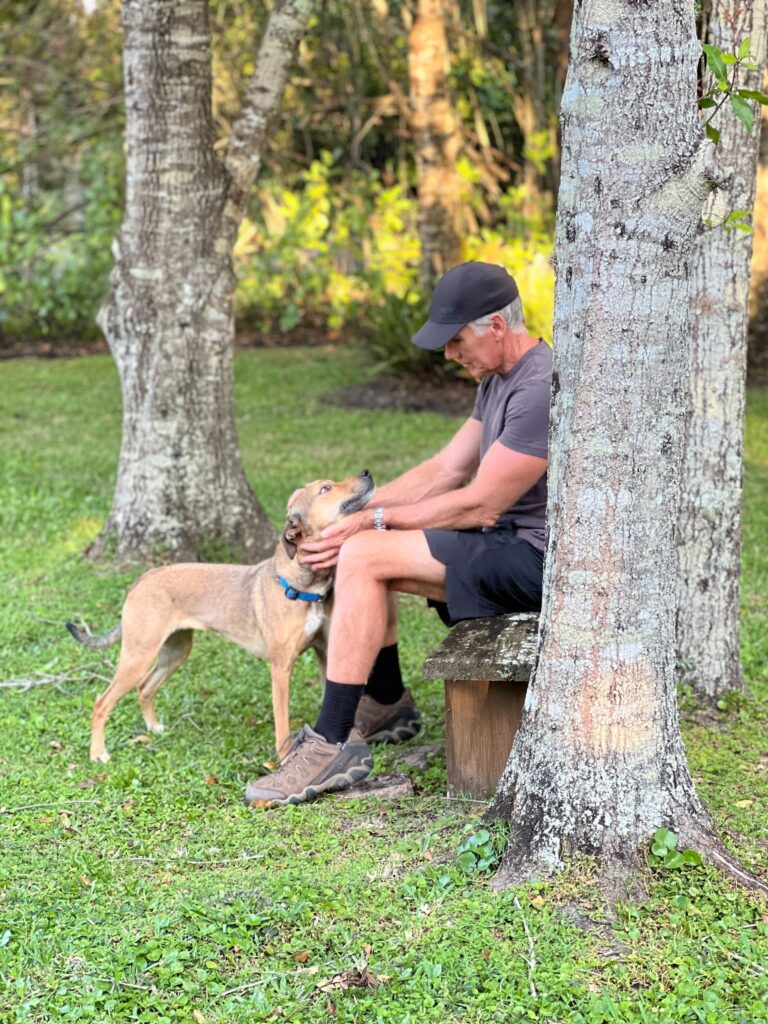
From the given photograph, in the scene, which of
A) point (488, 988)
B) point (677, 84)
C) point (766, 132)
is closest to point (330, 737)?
point (488, 988)

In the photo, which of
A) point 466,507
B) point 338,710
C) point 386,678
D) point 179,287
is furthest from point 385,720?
point 179,287

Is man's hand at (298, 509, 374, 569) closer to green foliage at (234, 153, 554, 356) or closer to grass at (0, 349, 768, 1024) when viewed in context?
grass at (0, 349, 768, 1024)

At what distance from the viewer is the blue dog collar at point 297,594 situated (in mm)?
5160

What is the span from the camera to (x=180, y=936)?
365 cm

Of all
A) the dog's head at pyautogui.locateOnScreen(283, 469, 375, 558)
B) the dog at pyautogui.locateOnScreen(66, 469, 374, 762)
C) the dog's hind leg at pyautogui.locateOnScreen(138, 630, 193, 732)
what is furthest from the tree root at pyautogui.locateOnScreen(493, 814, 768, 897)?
the dog's hind leg at pyautogui.locateOnScreen(138, 630, 193, 732)

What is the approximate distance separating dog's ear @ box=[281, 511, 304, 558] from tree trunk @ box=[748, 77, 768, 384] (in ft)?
31.3

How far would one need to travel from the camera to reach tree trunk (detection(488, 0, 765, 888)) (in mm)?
3518

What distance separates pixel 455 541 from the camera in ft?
16.0

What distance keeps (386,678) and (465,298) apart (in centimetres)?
172

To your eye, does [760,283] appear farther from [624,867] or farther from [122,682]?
[624,867]

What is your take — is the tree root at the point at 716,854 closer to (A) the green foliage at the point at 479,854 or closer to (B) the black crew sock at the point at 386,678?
(A) the green foliage at the point at 479,854

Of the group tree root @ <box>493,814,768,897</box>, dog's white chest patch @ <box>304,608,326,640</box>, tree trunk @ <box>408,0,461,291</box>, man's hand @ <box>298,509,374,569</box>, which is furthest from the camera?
tree trunk @ <box>408,0,461,291</box>

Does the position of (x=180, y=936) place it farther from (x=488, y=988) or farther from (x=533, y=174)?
(x=533, y=174)

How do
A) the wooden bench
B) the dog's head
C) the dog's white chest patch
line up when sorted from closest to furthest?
the wooden bench < the dog's head < the dog's white chest patch
